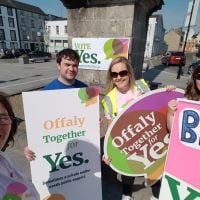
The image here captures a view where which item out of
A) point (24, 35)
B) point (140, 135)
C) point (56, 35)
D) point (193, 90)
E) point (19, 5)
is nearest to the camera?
point (193, 90)

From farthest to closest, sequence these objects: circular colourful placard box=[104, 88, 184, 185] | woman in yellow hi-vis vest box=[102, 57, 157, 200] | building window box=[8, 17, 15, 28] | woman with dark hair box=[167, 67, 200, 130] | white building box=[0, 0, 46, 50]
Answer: building window box=[8, 17, 15, 28], white building box=[0, 0, 46, 50], woman in yellow hi-vis vest box=[102, 57, 157, 200], circular colourful placard box=[104, 88, 184, 185], woman with dark hair box=[167, 67, 200, 130]

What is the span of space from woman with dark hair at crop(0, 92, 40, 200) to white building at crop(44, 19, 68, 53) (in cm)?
4868

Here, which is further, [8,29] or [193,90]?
[8,29]

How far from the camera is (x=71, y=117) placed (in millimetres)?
1848

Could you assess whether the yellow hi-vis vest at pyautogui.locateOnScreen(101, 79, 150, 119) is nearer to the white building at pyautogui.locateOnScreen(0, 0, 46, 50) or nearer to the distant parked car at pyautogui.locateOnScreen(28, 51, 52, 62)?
the distant parked car at pyautogui.locateOnScreen(28, 51, 52, 62)

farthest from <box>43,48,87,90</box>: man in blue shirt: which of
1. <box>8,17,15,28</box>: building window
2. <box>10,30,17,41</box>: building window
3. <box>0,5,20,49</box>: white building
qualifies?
<box>8,17,15,28</box>: building window

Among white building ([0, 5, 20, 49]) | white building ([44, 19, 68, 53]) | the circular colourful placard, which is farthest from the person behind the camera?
white building ([44, 19, 68, 53])

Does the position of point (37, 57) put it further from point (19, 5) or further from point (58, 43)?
point (19, 5)

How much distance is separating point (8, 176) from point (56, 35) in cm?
5208

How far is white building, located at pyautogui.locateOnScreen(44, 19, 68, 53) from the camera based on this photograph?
48156 mm

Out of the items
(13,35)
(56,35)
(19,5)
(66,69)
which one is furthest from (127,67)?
(19,5)

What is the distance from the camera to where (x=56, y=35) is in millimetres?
49375

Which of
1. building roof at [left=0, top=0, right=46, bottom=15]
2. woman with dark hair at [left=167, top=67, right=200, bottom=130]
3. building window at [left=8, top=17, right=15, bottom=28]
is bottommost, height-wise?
woman with dark hair at [left=167, top=67, right=200, bottom=130]

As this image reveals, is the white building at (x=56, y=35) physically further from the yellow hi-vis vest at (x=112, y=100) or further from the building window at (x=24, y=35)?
the yellow hi-vis vest at (x=112, y=100)
